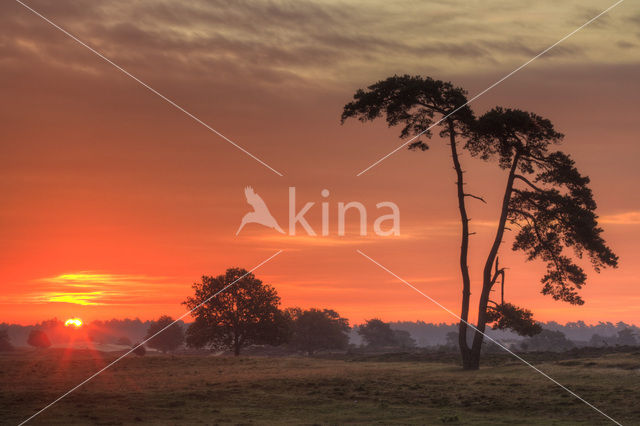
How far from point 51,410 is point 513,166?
107ft

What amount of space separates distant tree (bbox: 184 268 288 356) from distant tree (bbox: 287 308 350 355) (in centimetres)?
5632

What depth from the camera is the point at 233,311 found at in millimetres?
92000

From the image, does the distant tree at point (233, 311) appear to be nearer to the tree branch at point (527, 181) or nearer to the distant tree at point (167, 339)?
the tree branch at point (527, 181)

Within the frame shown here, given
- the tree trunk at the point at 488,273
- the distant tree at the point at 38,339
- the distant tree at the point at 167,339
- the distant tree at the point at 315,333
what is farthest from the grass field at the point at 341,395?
the distant tree at the point at 38,339

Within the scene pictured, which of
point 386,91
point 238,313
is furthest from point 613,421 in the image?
point 238,313

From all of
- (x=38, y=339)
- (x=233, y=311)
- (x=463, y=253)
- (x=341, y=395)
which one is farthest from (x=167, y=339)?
(x=341, y=395)

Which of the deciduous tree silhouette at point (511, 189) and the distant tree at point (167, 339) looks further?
the distant tree at point (167, 339)

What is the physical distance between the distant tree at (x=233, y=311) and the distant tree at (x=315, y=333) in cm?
5632

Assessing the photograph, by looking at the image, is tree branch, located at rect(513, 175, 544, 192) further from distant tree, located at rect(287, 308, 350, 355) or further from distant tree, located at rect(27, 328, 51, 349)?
distant tree, located at rect(27, 328, 51, 349)

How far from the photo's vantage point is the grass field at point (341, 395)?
30484 mm

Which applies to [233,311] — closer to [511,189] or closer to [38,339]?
[511,189]

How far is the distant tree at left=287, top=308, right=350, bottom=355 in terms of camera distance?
151125 millimetres

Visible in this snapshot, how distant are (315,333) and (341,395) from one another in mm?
115522

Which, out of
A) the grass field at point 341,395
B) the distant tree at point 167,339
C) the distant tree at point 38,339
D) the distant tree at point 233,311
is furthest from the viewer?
the distant tree at point 38,339
